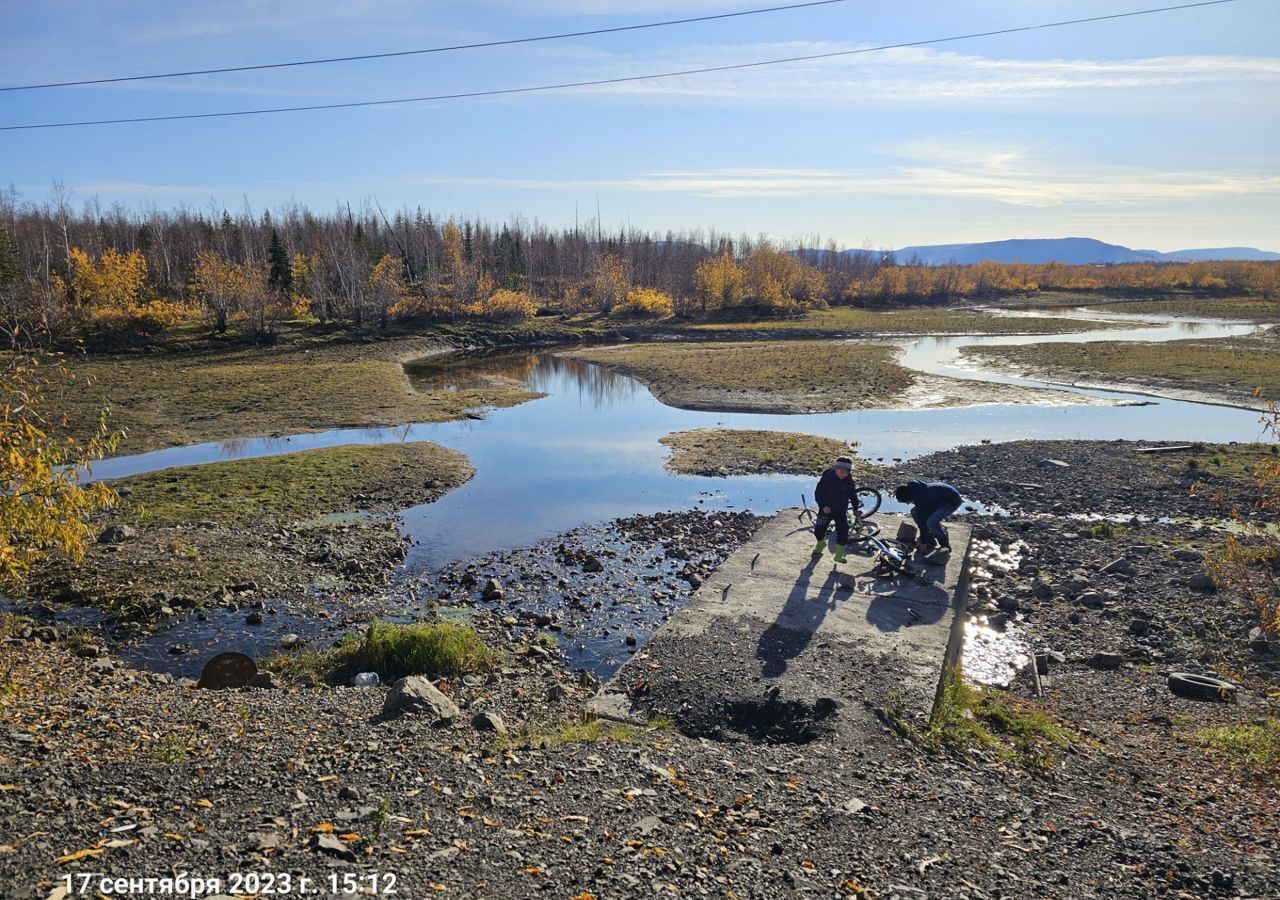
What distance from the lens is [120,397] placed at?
37125mm

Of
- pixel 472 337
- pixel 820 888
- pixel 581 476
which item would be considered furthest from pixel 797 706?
pixel 472 337

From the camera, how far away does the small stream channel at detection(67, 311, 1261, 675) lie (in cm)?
2055

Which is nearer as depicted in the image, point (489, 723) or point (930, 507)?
point (489, 723)

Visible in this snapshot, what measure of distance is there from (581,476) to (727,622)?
14.6 m

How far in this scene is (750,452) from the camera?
2870 centimetres

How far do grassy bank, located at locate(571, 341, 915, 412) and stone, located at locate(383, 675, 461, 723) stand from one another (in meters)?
29.3

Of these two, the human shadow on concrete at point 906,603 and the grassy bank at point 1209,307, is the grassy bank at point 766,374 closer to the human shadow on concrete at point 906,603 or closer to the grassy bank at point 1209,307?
the human shadow on concrete at point 906,603

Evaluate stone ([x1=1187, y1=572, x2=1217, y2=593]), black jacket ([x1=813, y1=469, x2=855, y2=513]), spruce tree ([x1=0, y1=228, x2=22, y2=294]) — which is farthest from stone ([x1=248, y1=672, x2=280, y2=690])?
spruce tree ([x1=0, y1=228, x2=22, y2=294])

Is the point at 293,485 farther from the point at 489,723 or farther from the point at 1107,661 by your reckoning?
the point at 1107,661

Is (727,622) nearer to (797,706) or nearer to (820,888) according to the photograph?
(797,706)

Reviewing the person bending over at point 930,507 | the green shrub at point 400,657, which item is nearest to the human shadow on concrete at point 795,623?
the person bending over at point 930,507

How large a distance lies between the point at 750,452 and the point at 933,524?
14.0m

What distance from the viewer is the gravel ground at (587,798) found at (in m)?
6.37

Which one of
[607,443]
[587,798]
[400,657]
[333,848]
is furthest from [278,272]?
[333,848]
